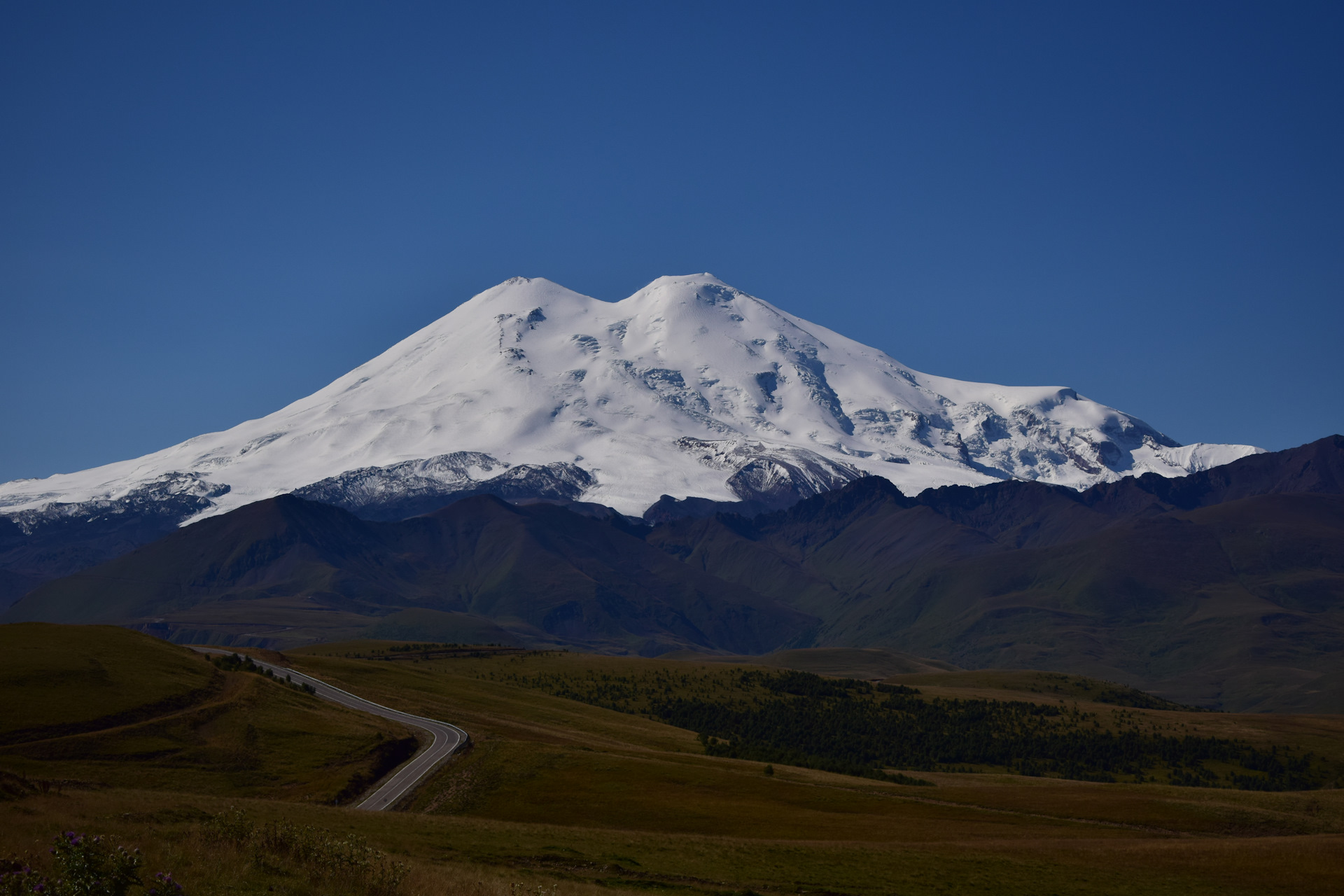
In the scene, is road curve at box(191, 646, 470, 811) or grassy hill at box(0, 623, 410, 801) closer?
road curve at box(191, 646, 470, 811)

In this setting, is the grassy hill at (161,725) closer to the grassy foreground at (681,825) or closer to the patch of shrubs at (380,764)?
the patch of shrubs at (380,764)

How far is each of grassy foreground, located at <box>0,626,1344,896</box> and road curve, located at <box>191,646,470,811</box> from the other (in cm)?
164

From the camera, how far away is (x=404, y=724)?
89938mm

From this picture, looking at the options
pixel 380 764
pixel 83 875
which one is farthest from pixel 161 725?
pixel 83 875

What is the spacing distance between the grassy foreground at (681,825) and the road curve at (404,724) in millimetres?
1641

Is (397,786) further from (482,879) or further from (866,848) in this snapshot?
(482,879)

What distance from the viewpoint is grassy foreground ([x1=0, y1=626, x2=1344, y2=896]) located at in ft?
122

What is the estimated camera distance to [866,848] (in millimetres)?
51875

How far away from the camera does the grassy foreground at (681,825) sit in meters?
37.1

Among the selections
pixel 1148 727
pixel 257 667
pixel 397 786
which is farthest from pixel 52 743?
pixel 1148 727

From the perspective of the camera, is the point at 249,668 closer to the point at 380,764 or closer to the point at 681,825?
the point at 380,764

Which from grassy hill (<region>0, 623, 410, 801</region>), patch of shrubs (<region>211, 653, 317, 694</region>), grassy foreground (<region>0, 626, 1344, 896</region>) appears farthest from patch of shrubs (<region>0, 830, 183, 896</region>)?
patch of shrubs (<region>211, 653, 317, 694</region>)

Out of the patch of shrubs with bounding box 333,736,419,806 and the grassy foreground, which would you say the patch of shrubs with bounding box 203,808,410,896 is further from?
the patch of shrubs with bounding box 333,736,419,806

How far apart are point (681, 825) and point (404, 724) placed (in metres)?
35.8
